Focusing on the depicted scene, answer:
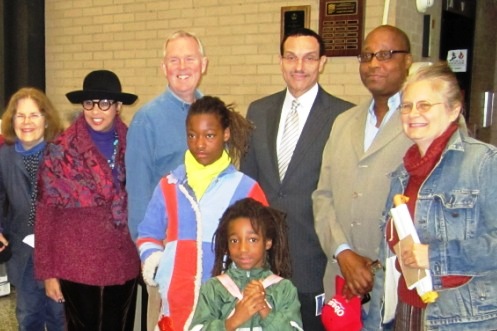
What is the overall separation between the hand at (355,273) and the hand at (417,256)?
1.20 ft

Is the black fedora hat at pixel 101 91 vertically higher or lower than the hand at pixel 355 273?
higher

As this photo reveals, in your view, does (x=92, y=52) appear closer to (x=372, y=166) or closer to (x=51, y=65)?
(x=51, y=65)

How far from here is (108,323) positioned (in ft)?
9.25

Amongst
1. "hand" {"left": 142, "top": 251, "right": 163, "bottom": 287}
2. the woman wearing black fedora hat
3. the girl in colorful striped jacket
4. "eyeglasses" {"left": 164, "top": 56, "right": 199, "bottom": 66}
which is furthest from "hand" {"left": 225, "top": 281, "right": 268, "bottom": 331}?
"eyeglasses" {"left": 164, "top": 56, "right": 199, "bottom": 66}

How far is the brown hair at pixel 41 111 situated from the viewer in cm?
313

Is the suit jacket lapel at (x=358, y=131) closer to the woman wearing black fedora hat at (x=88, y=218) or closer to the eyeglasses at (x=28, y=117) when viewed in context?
the woman wearing black fedora hat at (x=88, y=218)

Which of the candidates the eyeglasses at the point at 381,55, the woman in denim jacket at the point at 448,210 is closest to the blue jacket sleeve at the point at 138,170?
the eyeglasses at the point at 381,55

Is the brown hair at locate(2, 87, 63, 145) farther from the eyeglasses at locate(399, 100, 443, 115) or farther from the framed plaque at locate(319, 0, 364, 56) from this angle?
→ the framed plaque at locate(319, 0, 364, 56)

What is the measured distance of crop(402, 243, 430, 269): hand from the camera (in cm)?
184

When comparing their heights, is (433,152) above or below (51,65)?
below

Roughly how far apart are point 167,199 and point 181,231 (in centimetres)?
14

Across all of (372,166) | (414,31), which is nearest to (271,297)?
(372,166)

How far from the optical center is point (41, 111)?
315 centimetres

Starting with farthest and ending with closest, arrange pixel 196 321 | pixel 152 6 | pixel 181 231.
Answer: pixel 152 6 → pixel 181 231 → pixel 196 321
